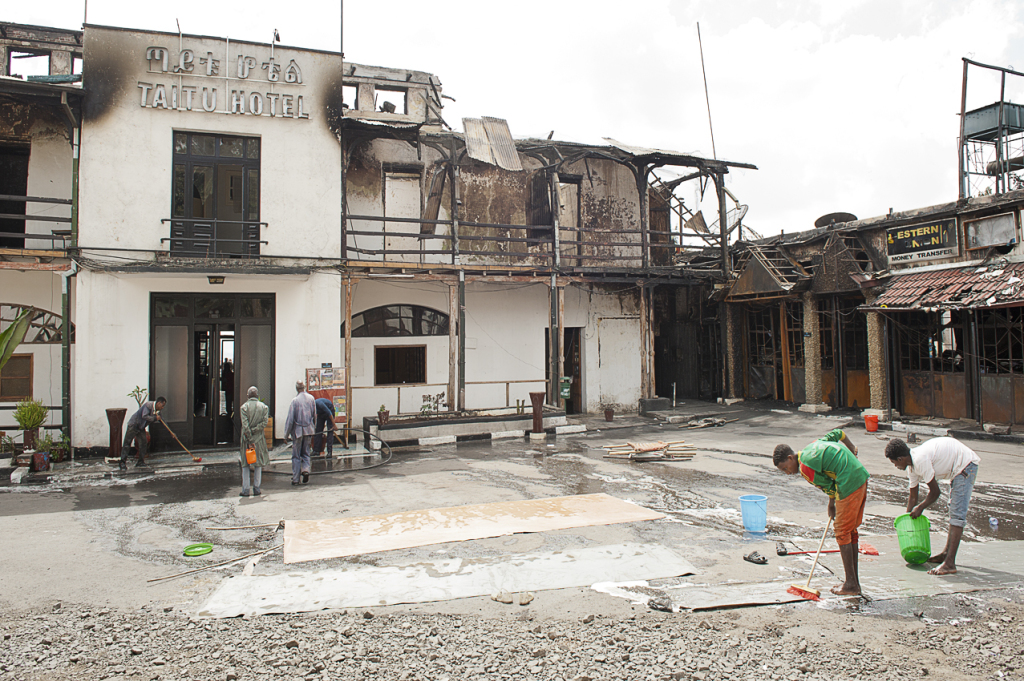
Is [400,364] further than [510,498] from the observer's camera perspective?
Yes

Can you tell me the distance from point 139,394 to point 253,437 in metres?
4.79

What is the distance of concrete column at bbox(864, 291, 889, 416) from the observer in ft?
48.9

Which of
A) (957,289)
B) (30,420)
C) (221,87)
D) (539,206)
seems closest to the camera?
(30,420)

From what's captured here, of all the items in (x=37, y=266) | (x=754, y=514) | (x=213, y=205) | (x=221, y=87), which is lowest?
(x=754, y=514)

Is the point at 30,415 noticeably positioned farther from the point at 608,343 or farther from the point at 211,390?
the point at 608,343

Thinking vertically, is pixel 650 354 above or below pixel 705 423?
above

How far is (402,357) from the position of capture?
16.0 metres

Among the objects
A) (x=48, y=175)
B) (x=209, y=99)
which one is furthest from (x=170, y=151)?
(x=48, y=175)

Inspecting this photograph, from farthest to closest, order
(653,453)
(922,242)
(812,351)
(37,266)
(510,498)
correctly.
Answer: (812,351) < (922,242) < (37,266) < (653,453) < (510,498)

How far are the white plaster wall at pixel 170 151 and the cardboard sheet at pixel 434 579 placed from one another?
9099mm

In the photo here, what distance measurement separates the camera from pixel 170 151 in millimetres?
12594

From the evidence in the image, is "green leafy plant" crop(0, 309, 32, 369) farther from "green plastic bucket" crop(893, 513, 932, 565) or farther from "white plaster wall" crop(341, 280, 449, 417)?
"green plastic bucket" crop(893, 513, 932, 565)

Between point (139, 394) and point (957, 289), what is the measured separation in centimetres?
1705

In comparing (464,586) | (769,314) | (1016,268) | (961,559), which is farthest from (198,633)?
(769,314)
